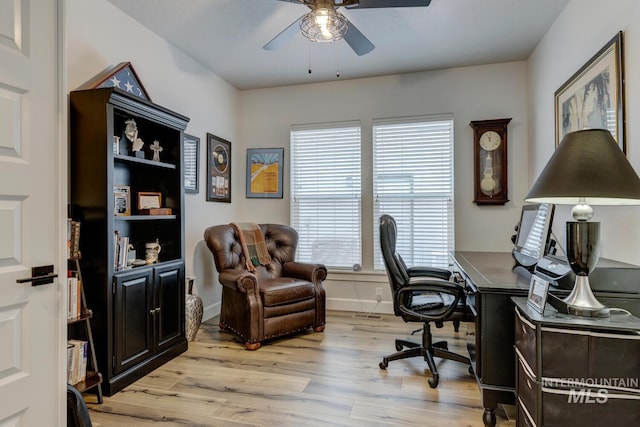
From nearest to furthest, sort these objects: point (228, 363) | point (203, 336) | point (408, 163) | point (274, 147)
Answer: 1. point (228, 363)
2. point (203, 336)
3. point (408, 163)
4. point (274, 147)

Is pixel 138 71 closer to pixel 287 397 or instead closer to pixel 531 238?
pixel 287 397

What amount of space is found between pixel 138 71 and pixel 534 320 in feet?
10.5

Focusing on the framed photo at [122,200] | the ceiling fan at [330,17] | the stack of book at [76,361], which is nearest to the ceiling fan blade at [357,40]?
the ceiling fan at [330,17]

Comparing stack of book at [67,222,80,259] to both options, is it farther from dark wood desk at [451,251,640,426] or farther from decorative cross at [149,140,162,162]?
dark wood desk at [451,251,640,426]

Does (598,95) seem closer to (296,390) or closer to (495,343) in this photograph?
(495,343)

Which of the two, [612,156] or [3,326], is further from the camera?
[612,156]

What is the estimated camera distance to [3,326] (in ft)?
4.06

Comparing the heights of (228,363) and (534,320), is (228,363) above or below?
below

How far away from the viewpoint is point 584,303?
1.46m

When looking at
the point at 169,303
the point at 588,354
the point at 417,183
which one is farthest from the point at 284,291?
the point at 588,354

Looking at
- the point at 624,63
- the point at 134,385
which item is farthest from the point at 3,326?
the point at 624,63

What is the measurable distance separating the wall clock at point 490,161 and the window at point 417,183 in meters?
0.26

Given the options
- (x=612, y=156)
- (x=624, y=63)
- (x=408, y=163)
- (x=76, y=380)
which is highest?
(x=624, y=63)

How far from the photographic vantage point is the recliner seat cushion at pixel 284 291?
119 inches
